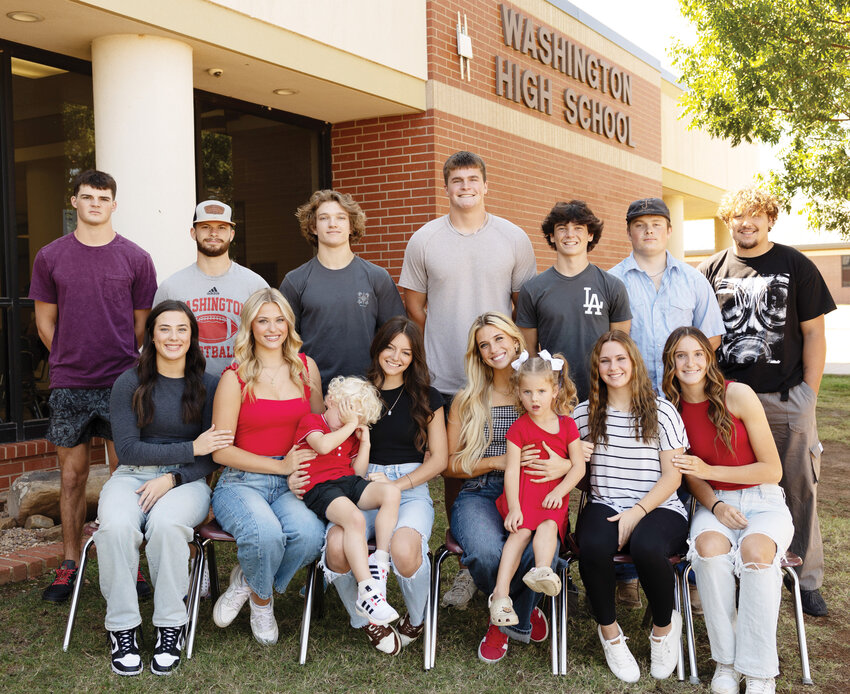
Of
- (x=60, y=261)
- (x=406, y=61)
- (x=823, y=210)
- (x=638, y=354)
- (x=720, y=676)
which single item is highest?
(x=406, y=61)

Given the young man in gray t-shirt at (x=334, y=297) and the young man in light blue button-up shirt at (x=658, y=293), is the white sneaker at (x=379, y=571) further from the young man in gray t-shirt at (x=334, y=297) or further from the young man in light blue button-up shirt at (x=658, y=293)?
the young man in light blue button-up shirt at (x=658, y=293)

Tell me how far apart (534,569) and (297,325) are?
5.97 feet

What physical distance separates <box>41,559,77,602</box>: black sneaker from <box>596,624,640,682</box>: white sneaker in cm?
269

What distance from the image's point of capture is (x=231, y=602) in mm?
3875

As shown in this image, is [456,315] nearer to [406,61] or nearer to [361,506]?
[361,506]

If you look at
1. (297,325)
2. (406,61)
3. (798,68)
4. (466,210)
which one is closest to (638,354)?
(466,210)

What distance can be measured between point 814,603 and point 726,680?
116 centimetres

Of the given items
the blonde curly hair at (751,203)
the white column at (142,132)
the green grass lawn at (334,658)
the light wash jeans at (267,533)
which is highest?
the white column at (142,132)

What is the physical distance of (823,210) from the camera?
10.4 meters

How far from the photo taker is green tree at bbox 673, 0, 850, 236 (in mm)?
8164

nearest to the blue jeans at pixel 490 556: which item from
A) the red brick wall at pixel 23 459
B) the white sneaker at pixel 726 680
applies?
the white sneaker at pixel 726 680

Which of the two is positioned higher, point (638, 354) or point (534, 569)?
point (638, 354)

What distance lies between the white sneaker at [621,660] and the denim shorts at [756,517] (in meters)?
0.54

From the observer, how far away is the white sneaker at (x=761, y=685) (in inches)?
130
